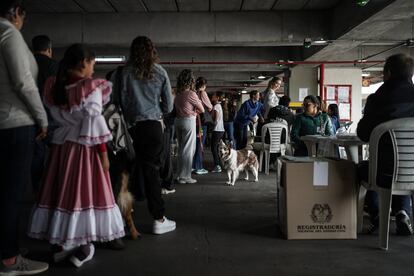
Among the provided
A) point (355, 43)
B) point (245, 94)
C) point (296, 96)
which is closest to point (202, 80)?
point (355, 43)

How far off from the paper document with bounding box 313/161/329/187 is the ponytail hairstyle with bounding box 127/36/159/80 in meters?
1.47

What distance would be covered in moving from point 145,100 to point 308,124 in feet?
Answer: 10.0

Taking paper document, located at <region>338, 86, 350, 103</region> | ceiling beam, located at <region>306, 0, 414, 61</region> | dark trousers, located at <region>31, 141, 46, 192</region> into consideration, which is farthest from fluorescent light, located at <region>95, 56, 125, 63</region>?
paper document, located at <region>338, 86, 350, 103</region>

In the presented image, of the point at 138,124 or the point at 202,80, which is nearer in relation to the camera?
the point at 138,124

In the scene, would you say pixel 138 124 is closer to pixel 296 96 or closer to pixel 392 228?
pixel 392 228

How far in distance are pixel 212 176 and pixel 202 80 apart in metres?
1.58

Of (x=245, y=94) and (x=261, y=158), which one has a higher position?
(x=245, y=94)

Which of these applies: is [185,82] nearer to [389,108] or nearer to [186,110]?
[186,110]

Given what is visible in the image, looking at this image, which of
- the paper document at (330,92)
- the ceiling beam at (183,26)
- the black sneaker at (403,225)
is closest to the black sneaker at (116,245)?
the black sneaker at (403,225)

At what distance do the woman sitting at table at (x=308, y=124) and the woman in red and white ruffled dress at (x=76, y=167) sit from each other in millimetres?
3595

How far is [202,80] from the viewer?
645cm

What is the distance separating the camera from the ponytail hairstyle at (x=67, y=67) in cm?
253

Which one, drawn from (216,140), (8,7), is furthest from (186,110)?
(8,7)

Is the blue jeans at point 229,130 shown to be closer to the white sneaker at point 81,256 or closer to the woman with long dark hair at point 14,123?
the white sneaker at point 81,256
